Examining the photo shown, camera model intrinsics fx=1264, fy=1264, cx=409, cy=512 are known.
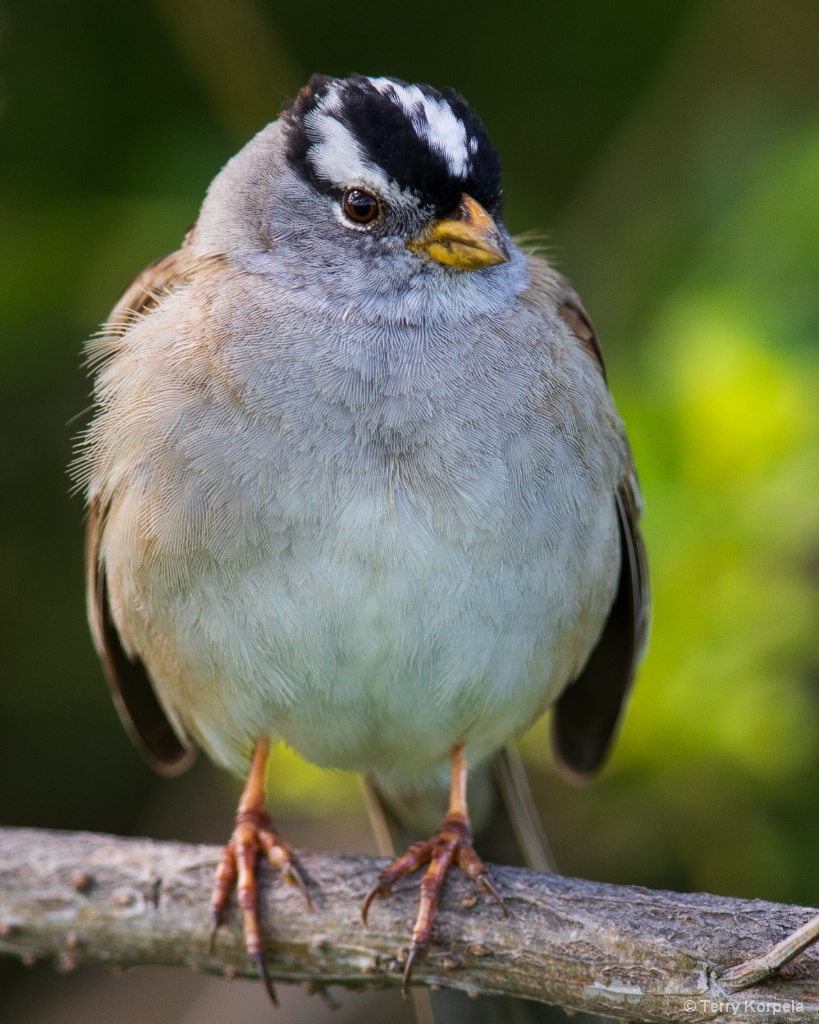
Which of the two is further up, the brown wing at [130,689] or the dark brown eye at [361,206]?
the dark brown eye at [361,206]

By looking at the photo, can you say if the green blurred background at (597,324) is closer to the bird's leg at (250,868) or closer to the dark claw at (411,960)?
the bird's leg at (250,868)

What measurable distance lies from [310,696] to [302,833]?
4.50 ft

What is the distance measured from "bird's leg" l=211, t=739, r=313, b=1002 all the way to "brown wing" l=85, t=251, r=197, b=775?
1.27ft

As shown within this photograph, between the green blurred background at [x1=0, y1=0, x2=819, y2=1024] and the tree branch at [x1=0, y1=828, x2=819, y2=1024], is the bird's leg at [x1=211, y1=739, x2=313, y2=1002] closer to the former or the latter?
the tree branch at [x1=0, y1=828, x2=819, y2=1024]

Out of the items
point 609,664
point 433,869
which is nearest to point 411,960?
point 433,869

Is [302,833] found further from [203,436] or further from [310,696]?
[203,436]

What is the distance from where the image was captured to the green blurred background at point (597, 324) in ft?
10.1

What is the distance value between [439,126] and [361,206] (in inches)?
8.8

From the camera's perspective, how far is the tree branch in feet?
7.25

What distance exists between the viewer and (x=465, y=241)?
2.50 m

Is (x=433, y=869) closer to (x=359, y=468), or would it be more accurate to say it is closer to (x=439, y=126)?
(x=359, y=468)

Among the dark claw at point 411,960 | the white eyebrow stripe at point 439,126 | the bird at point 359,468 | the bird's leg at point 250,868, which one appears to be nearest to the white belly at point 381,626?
the bird at point 359,468

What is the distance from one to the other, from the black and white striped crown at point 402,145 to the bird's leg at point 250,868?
127cm

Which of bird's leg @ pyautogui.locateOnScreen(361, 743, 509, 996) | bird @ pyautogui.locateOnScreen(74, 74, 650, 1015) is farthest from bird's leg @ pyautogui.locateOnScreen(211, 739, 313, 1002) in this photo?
bird's leg @ pyautogui.locateOnScreen(361, 743, 509, 996)
